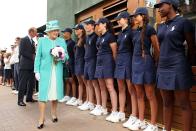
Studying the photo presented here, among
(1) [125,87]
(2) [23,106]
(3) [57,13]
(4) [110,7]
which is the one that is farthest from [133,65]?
(3) [57,13]

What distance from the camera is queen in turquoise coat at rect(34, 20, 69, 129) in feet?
17.3

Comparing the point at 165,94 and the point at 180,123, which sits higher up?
the point at 165,94

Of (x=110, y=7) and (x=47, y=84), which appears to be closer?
(x=47, y=84)

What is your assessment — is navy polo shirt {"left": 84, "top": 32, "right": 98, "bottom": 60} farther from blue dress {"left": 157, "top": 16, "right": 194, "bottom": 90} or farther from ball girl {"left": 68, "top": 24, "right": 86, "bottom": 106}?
blue dress {"left": 157, "top": 16, "right": 194, "bottom": 90}

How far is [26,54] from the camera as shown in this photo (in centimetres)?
755

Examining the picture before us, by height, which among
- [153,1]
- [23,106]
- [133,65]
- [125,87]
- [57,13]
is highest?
[57,13]

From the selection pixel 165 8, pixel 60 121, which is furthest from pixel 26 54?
pixel 165 8

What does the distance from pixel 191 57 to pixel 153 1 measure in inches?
70.6

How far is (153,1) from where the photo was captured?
211 inches

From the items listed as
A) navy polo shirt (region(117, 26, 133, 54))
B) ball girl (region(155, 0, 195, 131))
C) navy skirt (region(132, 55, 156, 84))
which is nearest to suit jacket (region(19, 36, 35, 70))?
navy polo shirt (region(117, 26, 133, 54))

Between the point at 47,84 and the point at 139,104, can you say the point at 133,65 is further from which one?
the point at 47,84

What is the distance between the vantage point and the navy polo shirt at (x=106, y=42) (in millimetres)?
5699

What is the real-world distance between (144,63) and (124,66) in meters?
0.57

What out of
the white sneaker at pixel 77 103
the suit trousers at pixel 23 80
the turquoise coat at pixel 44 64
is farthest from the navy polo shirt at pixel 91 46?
the suit trousers at pixel 23 80
